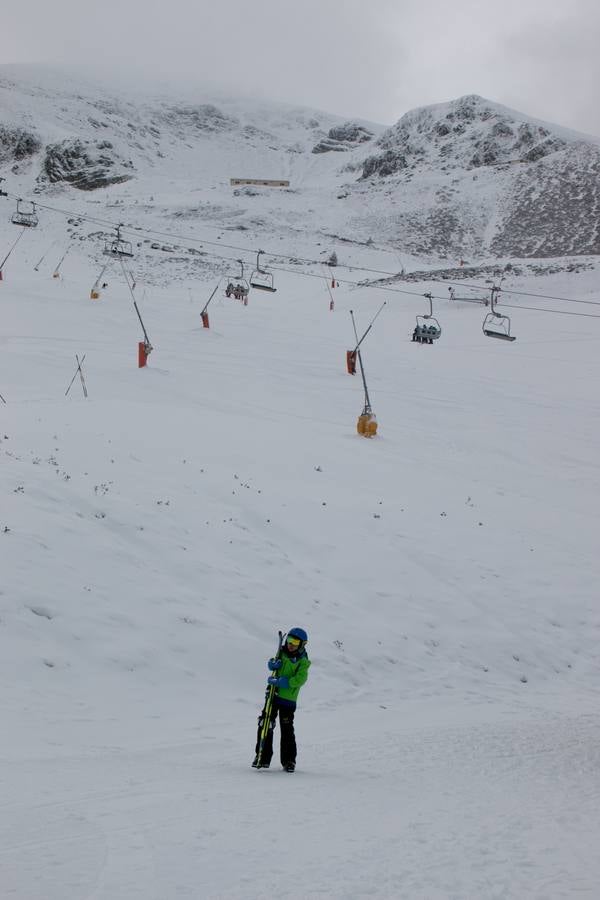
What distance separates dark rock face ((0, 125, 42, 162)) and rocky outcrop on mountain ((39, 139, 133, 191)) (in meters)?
3.99

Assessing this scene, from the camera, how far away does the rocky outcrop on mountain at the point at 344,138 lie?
527 ft

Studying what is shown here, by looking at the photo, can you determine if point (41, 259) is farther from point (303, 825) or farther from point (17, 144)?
point (17, 144)

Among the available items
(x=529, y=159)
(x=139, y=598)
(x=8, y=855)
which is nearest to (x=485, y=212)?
(x=529, y=159)

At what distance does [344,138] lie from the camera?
17212 cm

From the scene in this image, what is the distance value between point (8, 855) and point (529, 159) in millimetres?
117862

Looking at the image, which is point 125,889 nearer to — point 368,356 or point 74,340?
point 74,340

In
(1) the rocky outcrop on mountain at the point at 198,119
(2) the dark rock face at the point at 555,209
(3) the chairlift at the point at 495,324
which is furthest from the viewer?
(1) the rocky outcrop on mountain at the point at 198,119

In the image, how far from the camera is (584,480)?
2589 centimetres

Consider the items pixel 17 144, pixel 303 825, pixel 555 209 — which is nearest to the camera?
pixel 303 825

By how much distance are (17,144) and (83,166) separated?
47.7 feet

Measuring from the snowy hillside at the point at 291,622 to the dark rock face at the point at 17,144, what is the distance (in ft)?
301

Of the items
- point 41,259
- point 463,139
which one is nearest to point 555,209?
point 463,139

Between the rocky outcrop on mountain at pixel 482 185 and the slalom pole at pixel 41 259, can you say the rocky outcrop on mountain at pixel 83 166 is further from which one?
the slalom pole at pixel 41 259

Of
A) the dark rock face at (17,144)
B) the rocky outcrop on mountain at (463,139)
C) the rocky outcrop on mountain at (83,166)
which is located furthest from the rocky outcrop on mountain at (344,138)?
the dark rock face at (17,144)
